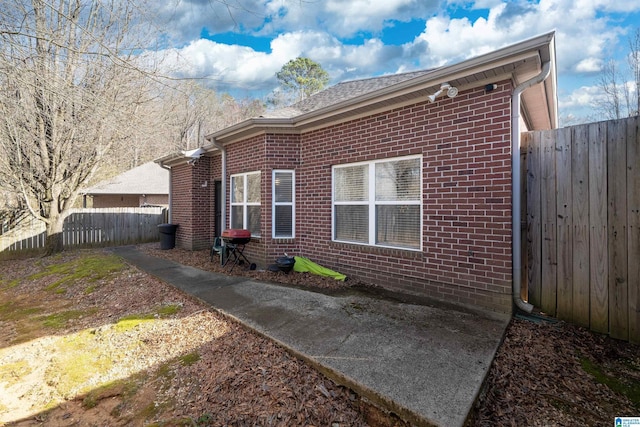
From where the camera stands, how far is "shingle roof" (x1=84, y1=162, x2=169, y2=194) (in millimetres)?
18719

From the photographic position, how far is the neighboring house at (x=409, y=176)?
3.97 m

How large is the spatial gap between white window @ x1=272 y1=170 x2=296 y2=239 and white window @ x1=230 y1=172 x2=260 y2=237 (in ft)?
1.95

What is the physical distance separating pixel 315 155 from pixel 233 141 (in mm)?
2633

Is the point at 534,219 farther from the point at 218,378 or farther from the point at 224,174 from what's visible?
the point at 224,174

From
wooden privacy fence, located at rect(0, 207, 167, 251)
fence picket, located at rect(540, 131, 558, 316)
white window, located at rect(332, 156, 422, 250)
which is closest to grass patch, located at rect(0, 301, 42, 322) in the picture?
white window, located at rect(332, 156, 422, 250)

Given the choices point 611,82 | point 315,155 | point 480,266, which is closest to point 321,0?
point 315,155

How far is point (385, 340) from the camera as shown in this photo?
10.3 ft

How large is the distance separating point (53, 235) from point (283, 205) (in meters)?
8.80

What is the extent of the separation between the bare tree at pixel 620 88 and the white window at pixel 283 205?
717 inches

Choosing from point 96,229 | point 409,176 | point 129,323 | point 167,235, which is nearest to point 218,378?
point 129,323

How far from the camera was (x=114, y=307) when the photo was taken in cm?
507

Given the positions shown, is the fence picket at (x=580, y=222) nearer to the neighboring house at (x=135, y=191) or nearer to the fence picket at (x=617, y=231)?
the fence picket at (x=617, y=231)

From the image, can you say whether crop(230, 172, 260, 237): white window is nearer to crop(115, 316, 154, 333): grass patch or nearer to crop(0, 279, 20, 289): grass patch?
crop(115, 316, 154, 333): grass patch

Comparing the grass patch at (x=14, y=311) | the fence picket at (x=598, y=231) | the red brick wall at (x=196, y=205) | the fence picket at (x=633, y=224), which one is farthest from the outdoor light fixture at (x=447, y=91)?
the red brick wall at (x=196, y=205)
